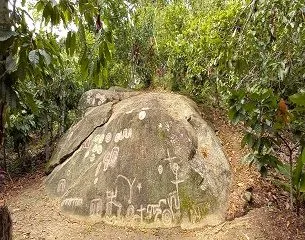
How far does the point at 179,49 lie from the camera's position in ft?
26.3

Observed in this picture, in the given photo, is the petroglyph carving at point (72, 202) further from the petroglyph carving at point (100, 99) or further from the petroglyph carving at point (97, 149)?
the petroglyph carving at point (100, 99)

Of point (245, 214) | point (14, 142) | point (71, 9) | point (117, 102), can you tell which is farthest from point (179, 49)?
point (71, 9)

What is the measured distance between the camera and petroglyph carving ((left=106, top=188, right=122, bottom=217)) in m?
5.92

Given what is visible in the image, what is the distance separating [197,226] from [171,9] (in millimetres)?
5708

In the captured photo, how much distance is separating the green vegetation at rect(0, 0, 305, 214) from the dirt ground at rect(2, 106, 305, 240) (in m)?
0.32

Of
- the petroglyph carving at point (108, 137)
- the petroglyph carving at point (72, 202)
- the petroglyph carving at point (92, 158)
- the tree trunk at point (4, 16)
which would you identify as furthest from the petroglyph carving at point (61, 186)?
the tree trunk at point (4, 16)

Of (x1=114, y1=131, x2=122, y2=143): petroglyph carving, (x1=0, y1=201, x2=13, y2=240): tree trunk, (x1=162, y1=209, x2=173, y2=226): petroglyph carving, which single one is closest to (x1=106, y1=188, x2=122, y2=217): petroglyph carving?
Answer: (x1=162, y1=209, x2=173, y2=226): petroglyph carving

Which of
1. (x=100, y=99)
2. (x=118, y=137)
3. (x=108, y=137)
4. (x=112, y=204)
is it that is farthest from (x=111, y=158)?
(x=100, y=99)

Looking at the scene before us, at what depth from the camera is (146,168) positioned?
627cm

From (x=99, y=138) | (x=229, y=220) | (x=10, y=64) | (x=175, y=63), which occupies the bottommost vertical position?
(x=229, y=220)

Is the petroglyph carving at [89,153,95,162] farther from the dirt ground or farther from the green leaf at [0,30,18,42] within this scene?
the green leaf at [0,30,18,42]

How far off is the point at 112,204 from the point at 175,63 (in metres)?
4.11

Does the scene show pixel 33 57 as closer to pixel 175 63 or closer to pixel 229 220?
pixel 229 220

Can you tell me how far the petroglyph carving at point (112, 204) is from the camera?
5.92m
